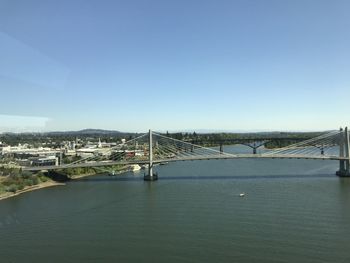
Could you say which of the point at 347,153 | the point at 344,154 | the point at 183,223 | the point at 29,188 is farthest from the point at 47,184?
the point at 344,154

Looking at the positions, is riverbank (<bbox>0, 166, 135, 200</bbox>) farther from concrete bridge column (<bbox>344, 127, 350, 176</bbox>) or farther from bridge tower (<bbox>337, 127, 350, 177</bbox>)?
concrete bridge column (<bbox>344, 127, 350, 176</bbox>)

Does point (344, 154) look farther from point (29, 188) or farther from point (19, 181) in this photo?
point (19, 181)

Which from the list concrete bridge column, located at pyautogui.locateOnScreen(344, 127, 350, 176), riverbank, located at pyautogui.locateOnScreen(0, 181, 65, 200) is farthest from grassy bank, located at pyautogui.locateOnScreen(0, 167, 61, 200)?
concrete bridge column, located at pyautogui.locateOnScreen(344, 127, 350, 176)

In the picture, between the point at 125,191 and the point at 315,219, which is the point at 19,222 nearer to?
the point at 125,191

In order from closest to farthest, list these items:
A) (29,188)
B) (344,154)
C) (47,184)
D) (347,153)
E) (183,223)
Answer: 1. (183,223)
2. (29,188)
3. (47,184)
4. (347,153)
5. (344,154)

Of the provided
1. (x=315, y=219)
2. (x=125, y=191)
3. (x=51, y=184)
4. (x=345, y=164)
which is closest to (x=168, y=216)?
(x=315, y=219)

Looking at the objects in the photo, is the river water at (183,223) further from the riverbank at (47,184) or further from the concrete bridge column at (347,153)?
the concrete bridge column at (347,153)

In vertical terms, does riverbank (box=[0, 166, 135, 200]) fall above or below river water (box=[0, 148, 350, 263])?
above
